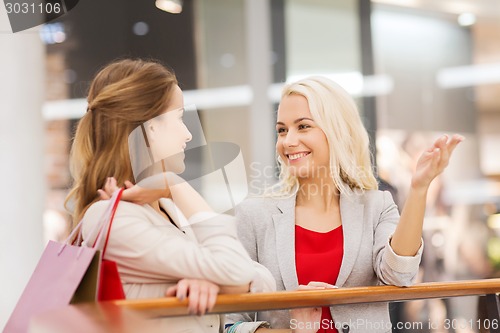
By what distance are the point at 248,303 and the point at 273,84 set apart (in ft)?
7.93

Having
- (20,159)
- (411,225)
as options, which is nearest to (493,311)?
(411,225)

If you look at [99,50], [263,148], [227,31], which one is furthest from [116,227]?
[227,31]

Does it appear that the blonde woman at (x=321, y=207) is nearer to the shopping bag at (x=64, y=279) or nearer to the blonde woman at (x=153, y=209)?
the blonde woman at (x=153, y=209)

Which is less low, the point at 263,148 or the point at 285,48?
the point at 285,48

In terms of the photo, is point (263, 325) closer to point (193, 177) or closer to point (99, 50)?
point (193, 177)

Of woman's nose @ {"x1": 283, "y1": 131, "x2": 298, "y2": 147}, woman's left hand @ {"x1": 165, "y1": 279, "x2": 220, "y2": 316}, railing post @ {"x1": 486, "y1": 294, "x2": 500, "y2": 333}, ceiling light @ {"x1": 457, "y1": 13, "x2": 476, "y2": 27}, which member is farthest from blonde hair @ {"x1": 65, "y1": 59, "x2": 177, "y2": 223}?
ceiling light @ {"x1": 457, "y1": 13, "x2": 476, "y2": 27}

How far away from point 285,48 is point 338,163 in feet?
6.88

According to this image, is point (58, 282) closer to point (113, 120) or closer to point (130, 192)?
point (130, 192)

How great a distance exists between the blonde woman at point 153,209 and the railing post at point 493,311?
0.65m

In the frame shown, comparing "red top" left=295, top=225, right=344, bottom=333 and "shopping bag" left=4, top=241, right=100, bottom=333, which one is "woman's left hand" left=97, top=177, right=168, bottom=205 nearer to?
"shopping bag" left=4, top=241, right=100, bottom=333

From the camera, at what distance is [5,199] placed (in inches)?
111

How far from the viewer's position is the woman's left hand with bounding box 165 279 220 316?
1.58 m

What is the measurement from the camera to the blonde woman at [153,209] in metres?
1.60

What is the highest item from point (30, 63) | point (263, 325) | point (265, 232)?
point (30, 63)
